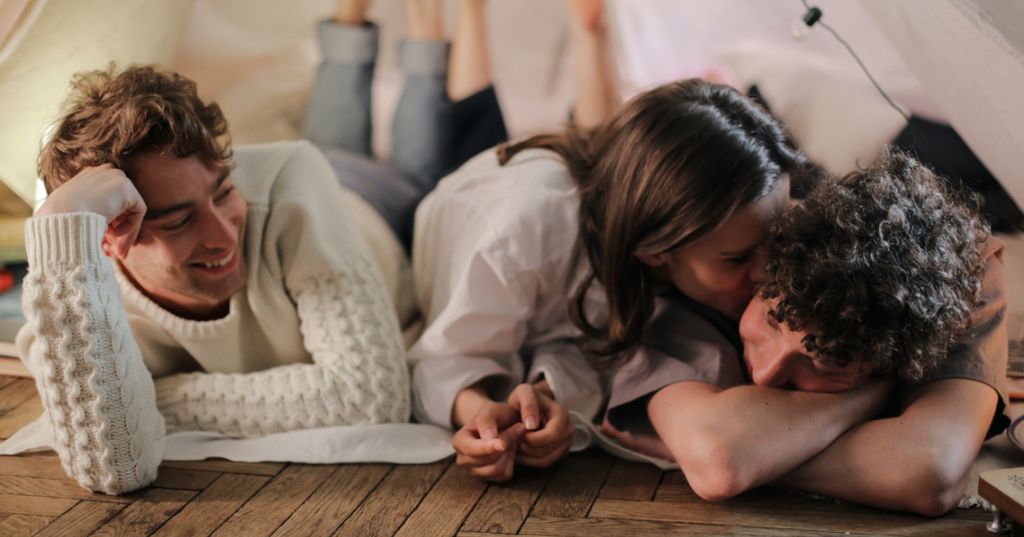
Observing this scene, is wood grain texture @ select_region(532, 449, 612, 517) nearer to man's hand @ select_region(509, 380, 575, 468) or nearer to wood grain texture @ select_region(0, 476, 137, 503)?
man's hand @ select_region(509, 380, 575, 468)

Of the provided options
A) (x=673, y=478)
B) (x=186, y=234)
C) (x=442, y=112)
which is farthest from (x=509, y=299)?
(x=442, y=112)

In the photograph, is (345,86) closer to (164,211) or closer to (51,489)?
(164,211)

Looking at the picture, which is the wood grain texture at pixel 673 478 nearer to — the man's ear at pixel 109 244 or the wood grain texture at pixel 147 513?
the wood grain texture at pixel 147 513

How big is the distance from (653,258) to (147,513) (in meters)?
0.68

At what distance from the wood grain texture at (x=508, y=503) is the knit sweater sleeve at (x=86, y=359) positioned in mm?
401

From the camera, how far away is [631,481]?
894 mm

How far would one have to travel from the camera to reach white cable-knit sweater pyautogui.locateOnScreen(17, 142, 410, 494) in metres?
0.80

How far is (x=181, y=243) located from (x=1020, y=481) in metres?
0.96

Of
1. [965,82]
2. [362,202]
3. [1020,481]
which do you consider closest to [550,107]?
[362,202]

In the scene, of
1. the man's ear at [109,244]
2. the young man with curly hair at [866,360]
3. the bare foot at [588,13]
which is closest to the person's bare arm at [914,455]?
the young man with curly hair at [866,360]

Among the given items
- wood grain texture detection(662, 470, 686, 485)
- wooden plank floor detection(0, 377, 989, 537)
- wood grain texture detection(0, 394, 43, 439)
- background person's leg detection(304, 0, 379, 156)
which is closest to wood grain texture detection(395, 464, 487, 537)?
wooden plank floor detection(0, 377, 989, 537)

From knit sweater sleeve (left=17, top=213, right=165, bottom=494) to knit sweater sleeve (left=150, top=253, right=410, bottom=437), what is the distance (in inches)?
5.4

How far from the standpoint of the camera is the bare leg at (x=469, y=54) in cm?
164

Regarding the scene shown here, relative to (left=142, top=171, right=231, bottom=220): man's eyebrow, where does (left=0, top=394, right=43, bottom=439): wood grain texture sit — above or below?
below
